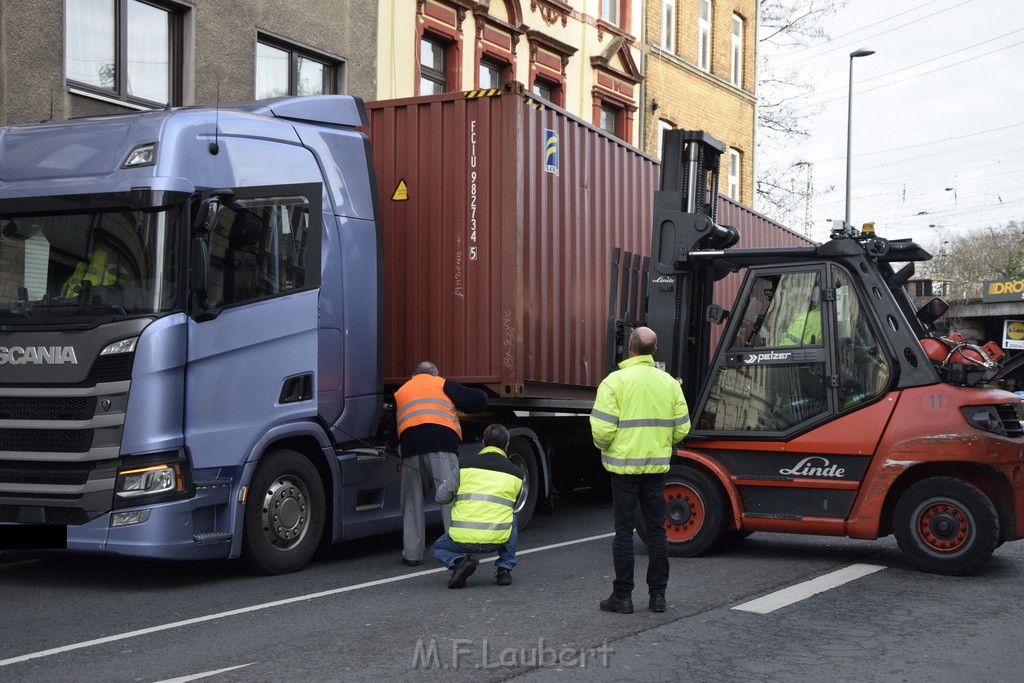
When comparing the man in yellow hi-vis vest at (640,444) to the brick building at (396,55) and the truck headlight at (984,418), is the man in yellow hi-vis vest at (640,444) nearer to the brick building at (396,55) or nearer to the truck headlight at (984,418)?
the truck headlight at (984,418)

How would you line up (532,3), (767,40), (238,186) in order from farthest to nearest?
1. (767,40)
2. (532,3)
3. (238,186)

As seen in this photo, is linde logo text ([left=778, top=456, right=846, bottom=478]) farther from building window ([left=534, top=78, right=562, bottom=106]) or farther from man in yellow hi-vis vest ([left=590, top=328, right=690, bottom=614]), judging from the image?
building window ([left=534, top=78, right=562, bottom=106])

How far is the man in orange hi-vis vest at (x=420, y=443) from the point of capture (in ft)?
30.9

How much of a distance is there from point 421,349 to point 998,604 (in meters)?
4.98

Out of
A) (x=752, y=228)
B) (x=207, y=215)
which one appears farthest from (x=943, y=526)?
(x=752, y=228)

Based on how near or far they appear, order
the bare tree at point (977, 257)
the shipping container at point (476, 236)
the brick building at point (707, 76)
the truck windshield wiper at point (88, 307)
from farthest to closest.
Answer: the bare tree at point (977, 257), the brick building at point (707, 76), the shipping container at point (476, 236), the truck windshield wiper at point (88, 307)

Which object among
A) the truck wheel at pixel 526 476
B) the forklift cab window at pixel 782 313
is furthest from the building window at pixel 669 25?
the forklift cab window at pixel 782 313

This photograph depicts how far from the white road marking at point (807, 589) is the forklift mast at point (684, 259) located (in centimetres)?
192

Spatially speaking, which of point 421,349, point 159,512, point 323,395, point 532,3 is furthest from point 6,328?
point 532,3

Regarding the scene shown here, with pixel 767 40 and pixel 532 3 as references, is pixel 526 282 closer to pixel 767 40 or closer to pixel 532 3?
pixel 532 3

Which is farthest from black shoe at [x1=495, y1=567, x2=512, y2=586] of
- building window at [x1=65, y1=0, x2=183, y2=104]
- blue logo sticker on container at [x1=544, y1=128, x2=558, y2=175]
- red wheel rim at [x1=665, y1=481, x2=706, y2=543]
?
building window at [x1=65, y1=0, x2=183, y2=104]

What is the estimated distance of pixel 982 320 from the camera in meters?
50.7

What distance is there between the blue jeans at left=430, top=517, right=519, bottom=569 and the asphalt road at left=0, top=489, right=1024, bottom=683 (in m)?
0.19

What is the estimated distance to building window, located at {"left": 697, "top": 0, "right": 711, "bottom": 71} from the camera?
28.3 metres
